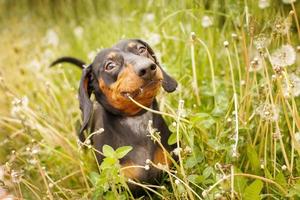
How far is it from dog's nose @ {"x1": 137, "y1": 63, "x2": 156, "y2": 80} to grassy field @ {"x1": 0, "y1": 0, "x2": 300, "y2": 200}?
7.7 inches

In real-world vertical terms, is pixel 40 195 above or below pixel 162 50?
below

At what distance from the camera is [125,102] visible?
95.2 inches

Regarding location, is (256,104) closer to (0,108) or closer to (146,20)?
(146,20)

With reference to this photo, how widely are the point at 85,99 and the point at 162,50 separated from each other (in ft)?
4.34

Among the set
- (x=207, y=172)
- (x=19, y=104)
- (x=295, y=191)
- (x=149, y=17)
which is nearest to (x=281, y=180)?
(x=295, y=191)

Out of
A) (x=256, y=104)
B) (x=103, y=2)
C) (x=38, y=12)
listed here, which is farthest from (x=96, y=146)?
(x=38, y=12)

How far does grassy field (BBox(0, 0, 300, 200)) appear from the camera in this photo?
7.54ft

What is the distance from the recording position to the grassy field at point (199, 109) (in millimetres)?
2299

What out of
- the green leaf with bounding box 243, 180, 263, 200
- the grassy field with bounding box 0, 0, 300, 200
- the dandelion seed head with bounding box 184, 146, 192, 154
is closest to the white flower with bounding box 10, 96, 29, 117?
the grassy field with bounding box 0, 0, 300, 200

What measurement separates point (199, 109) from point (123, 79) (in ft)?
2.36

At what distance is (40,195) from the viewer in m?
2.57

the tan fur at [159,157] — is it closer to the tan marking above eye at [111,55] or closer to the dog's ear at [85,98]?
the dog's ear at [85,98]

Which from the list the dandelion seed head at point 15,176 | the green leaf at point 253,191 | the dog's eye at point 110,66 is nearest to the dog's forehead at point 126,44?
the dog's eye at point 110,66

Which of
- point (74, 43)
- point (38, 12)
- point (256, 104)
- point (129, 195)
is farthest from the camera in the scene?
point (38, 12)
